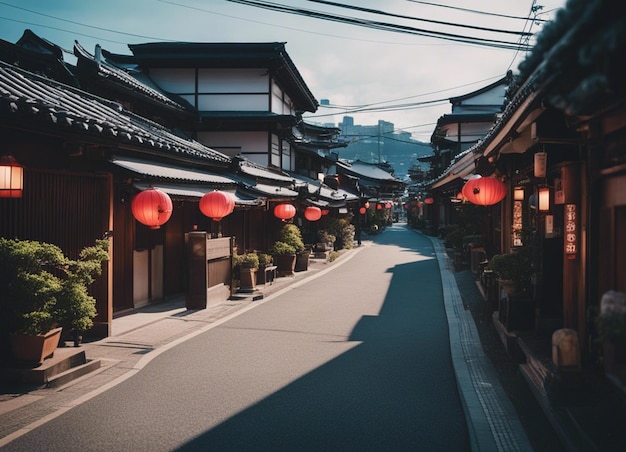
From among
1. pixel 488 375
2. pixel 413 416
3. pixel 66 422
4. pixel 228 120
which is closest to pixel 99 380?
pixel 66 422

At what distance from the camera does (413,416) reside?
6723mm

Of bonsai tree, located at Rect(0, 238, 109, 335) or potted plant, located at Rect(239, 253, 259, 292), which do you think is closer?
bonsai tree, located at Rect(0, 238, 109, 335)

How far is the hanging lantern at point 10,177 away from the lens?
786 cm

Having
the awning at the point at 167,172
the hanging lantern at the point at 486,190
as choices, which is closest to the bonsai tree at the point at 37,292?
the awning at the point at 167,172

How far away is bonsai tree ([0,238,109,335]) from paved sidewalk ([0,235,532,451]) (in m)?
1.06

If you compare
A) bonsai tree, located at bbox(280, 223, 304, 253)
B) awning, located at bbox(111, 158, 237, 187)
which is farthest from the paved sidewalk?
bonsai tree, located at bbox(280, 223, 304, 253)

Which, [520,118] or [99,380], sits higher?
[520,118]

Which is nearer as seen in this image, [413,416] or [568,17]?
[568,17]

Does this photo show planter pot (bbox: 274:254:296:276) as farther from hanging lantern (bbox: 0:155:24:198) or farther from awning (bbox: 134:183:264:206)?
hanging lantern (bbox: 0:155:24:198)

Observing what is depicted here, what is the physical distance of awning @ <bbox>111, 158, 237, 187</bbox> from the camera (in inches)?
451

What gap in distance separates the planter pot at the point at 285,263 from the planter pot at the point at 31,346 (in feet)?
48.6

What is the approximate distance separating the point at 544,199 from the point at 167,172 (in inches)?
375

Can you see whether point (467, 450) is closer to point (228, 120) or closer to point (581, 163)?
point (581, 163)

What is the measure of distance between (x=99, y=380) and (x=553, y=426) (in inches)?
273
